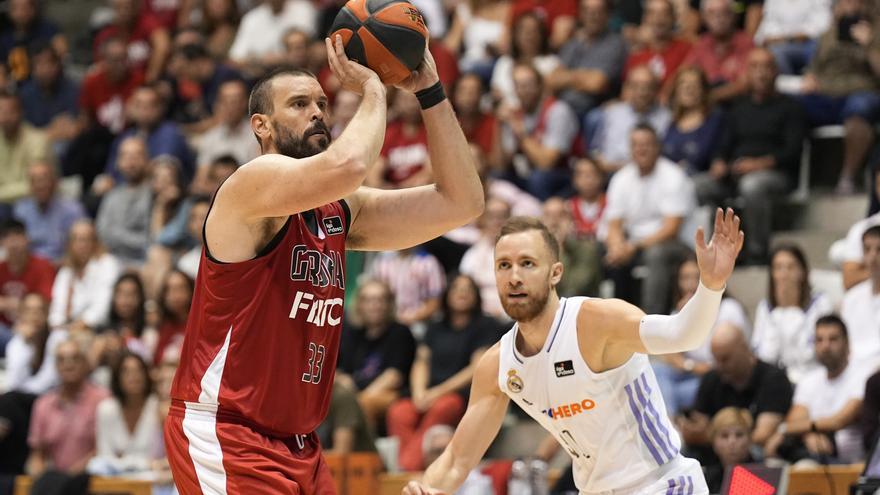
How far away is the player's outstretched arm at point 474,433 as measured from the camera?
6.16 meters

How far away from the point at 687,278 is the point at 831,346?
1.34 metres

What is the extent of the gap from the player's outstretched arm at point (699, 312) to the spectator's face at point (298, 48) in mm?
9088

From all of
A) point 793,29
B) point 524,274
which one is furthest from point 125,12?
point 524,274

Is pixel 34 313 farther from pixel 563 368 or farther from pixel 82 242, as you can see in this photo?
pixel 563 368

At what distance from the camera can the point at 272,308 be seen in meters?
5.25

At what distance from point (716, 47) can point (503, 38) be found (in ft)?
8.42

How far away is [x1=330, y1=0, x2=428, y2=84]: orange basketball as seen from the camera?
542cm

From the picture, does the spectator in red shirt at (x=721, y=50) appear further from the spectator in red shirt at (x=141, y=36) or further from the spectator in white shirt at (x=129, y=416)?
the spectator in red shirt at (x=141, y=36)

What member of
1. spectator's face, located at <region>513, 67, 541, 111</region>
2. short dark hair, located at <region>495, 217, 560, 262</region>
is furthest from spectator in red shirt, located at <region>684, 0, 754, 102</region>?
short dark hair, located at <region>495, 217, 560, 262</region>

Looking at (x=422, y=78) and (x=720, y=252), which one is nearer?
(x=720, y=252)

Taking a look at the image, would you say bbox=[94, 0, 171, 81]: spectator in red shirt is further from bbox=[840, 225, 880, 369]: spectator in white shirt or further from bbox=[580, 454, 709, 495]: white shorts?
bbox=[580, 454, 709, 495]: white shorts

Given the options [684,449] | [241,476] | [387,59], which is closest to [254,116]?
[387,59]

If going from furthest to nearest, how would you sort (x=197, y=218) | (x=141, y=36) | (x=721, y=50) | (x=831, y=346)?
(x=141, y=36) → (x=197, y=218) → (x=721, y=50) → (x=831, y=346)

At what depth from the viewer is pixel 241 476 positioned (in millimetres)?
5191
